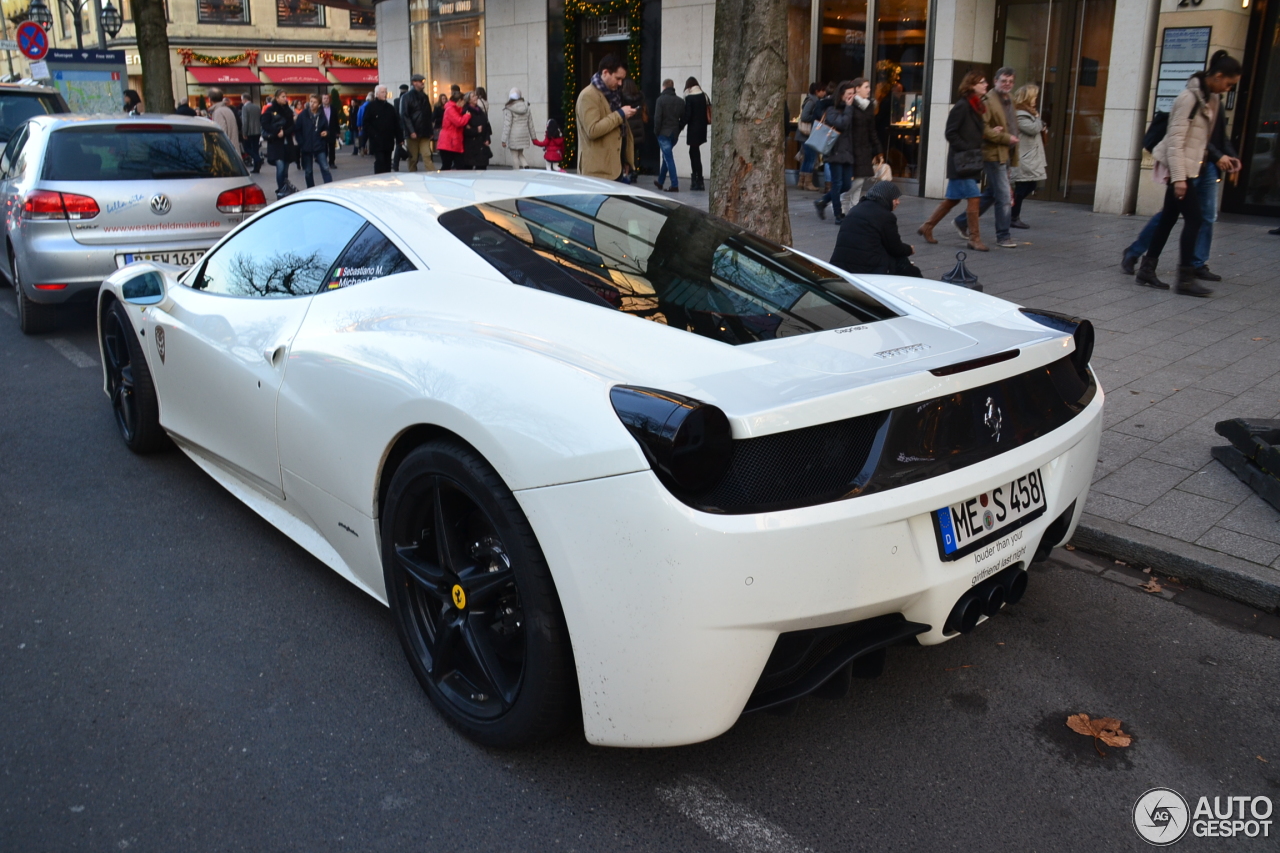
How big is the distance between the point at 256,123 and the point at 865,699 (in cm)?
2867

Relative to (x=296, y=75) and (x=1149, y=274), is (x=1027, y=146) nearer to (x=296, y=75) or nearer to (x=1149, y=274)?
(x=1149, y=274)

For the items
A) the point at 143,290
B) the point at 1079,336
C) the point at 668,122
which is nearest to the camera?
the point at 1079,336

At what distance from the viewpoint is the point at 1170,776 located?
2.73m

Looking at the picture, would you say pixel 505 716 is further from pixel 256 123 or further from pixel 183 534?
pixel 256 123

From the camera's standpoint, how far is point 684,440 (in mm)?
2211

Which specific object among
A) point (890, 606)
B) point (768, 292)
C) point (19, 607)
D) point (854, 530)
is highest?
point (768, 292)

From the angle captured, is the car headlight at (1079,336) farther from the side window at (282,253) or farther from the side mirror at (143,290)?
the side mirror at (143,290)

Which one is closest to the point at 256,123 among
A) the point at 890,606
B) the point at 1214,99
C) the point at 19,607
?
the point at 1214,99

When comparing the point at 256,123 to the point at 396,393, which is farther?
the point at 256,123

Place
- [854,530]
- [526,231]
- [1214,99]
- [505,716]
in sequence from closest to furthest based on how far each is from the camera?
[854,530]
[505,716]
[526,231]
[1214,99]

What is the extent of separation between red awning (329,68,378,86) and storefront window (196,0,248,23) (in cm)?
427

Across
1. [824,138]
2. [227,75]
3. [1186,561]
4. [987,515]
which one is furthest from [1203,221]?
[227,75]

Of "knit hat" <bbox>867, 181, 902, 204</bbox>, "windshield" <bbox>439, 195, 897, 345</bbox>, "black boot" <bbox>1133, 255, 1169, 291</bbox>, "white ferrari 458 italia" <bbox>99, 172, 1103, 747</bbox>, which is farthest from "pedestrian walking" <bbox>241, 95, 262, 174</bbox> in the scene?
"windshield" <bbox>439, 195, 897, 345</bbox>

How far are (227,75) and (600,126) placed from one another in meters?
42.1
